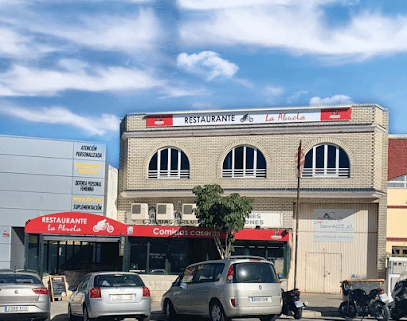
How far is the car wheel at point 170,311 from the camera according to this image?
66.8ft

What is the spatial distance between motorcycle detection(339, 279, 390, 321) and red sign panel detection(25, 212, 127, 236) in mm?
12717

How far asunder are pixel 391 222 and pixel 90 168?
14607 mm

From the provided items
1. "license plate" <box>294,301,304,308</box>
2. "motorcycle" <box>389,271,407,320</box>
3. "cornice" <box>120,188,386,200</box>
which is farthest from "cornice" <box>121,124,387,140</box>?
"license plate" <box>294,301,304,308</box>

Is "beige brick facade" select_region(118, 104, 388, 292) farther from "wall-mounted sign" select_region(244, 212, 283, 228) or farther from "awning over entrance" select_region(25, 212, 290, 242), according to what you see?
"awning over entrance" select_region(25, 212, 290, 242)

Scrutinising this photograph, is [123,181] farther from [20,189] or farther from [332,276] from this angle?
[332,276]

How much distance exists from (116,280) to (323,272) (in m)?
16.7

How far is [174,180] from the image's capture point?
1373 inches

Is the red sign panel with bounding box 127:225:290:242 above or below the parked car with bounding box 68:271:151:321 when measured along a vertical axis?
above

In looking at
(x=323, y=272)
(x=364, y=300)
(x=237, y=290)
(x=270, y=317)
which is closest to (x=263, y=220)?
(x=323, y=272)

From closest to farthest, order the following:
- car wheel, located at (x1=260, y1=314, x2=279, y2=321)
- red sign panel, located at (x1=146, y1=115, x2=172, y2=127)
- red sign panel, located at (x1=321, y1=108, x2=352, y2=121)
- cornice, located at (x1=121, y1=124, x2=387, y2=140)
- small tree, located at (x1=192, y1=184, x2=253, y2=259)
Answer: car wheel, located at (x1=260, y1=314, x2=279, y2=321)
small tree, located at (x1=192, y1=184, x2=253, y2=259)
cornice, located at (x1=121, y1=124, x2=387, y2=140)
red sign panel, located at (x1=321, y1=108, x2=352, y2=121)
red sign panel, located at (x1=146, y1=115, x2=172, y2=127)

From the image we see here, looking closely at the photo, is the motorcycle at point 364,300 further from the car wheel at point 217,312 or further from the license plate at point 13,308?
the license plate at point 13,308

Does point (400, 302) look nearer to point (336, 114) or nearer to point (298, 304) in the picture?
point (298, 304)

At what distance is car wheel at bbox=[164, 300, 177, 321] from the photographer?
20.4 metres

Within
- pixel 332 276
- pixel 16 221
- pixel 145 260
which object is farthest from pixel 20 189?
pixel 332 276
